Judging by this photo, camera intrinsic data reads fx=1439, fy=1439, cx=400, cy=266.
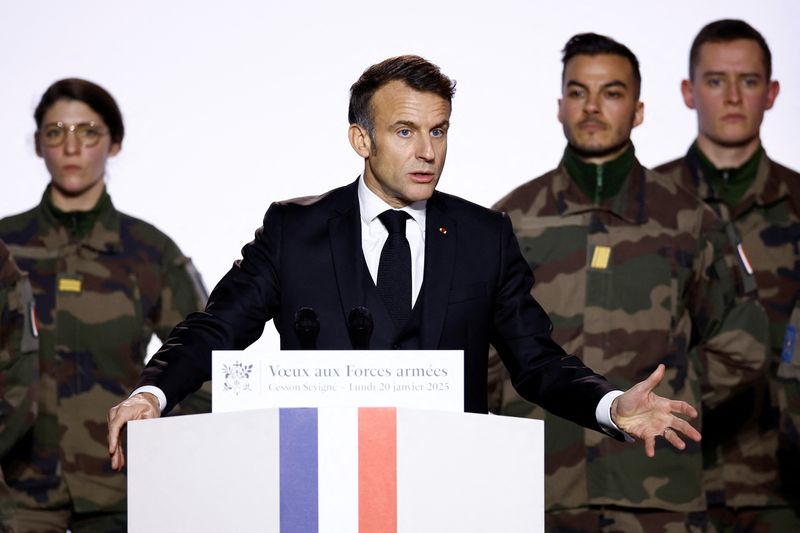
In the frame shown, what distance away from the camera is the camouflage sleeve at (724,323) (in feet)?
16.2

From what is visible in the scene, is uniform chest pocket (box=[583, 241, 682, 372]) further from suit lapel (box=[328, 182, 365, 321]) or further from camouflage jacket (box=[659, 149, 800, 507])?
suit lapel (box=[328, 182, 365, 321])

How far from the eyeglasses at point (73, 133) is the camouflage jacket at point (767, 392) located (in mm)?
2310

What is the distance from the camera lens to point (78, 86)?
5.71 metres

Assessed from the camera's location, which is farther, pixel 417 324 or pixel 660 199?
pixel 660 199

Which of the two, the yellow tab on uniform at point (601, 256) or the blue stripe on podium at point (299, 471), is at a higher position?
the yellow tab on uniform at point (601, 256)

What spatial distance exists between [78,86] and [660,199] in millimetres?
2340

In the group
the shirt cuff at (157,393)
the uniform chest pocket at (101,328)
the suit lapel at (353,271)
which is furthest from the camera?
the uniform chest pocket at (101,328)

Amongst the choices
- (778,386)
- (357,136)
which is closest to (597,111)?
(778,386)

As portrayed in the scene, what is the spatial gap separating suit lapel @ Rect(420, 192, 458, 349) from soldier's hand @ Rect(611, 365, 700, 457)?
56 centimetres

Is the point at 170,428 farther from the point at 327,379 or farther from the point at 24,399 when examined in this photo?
the point at 24,399

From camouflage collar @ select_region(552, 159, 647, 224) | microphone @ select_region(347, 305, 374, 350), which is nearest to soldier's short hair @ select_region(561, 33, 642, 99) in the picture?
camouflage collar @ select_region(552, 159, 647, 224)

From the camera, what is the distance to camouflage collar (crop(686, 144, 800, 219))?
5.44m

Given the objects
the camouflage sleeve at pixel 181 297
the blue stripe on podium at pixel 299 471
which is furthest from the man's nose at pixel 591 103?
the blue stripe on podium at pixel 299 471

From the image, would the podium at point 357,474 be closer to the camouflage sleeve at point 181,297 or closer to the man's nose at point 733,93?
the camouflage sleeve at point 181,297
